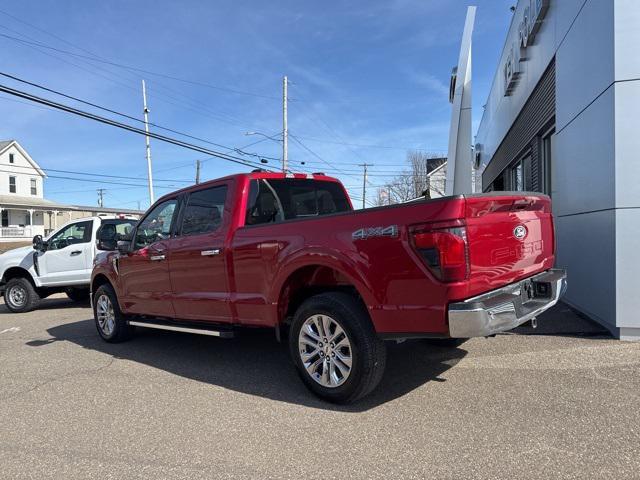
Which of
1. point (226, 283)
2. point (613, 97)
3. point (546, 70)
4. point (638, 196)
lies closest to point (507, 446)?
point (226, 283)

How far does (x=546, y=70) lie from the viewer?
31.1ft

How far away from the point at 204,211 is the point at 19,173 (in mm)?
45925

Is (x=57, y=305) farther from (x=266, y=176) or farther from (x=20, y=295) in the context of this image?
(x=266, y=176)

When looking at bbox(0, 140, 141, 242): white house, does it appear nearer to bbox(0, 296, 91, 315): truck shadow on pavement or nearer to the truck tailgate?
bbox(0, 296, 91, 315): truck shadow on pavement

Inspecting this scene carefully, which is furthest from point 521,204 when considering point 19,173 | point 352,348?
point 19,173

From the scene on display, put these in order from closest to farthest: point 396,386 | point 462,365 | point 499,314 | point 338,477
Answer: point 338,477
point 499,314
point 396,386
point 462,365

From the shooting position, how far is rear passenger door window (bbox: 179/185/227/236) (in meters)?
5.26

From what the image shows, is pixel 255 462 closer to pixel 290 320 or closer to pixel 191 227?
pixel 290 320

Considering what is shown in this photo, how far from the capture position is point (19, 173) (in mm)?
43531

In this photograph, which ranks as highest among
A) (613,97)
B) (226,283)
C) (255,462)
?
(613,97)

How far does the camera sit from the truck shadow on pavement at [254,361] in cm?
446

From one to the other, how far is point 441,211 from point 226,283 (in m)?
2.46

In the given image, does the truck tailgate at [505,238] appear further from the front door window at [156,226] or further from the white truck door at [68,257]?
the white truck door at [68,257]

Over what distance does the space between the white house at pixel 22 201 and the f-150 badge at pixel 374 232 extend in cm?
4199
